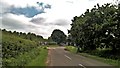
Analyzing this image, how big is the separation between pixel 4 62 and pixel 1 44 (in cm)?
343

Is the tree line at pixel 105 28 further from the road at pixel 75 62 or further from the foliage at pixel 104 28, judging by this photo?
the road at pixel 75 62

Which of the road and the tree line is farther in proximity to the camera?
the tree line

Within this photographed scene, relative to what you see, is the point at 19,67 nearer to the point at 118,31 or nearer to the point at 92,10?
the point at 118,31

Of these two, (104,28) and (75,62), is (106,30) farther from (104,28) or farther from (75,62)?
(75,62)

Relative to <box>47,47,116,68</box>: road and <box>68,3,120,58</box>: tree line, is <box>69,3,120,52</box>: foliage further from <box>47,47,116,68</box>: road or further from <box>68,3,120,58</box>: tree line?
<box>47,47,116,68</box>: road

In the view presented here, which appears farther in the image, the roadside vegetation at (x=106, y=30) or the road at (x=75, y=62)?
the roadside vegetation at (x=106, y=30)

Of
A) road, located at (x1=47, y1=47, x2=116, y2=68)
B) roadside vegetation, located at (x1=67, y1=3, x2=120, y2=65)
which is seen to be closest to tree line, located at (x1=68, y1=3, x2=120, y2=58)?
roadside vegetation, located at (x1=67, y1=3, x2=120, y2=65)

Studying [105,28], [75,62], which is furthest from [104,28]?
[75,62]

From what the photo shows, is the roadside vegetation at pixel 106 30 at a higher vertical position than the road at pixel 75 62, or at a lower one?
higher

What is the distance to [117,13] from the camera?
42500 mm

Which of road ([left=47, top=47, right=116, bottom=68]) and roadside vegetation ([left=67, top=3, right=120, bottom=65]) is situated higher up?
roadside vegetation ([left=67, top=3, right=120, bottom=65])

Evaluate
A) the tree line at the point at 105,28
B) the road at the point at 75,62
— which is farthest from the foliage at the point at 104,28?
the road at the point at 75,62

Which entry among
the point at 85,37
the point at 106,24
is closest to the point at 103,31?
the point at 106,24

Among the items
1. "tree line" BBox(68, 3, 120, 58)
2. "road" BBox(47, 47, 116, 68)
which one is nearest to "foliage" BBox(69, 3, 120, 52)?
"tree line" BBox(68, 3, 120, 58)
